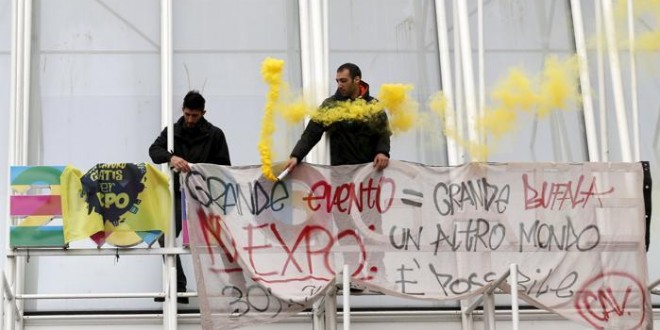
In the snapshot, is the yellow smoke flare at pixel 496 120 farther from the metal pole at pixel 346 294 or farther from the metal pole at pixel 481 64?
the metal pole at pixel 346 294

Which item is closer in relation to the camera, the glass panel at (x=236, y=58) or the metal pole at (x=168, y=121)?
the metal pole at (x=168, y=121)

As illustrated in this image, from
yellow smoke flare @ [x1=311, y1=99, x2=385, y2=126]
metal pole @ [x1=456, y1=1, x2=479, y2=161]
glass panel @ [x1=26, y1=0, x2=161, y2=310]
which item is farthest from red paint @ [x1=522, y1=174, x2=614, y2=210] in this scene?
glass panel @ [x1=26, y1=0, x2=161, y2=310]

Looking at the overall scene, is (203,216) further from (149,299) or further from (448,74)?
(448,74)

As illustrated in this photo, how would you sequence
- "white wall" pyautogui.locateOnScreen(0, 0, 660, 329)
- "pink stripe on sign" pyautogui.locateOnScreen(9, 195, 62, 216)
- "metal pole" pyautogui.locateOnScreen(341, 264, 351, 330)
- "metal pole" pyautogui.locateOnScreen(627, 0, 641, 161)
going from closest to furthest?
"metal pole" pyautogui.locateOnScreen(341, 264, 351, 330) < "pink stripe on sign" pyautogui.locateOnScreen(9, 195, 62, 216) < "metal pole" pyautogui.locateOnScreen(627, 0, 641, 161) < "white wall" pyautogui.locateOnScreen(0, 0, 660, 329)

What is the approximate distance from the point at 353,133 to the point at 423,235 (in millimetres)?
865

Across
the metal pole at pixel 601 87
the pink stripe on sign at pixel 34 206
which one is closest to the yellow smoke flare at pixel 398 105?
the metal pole at pixel 601 87

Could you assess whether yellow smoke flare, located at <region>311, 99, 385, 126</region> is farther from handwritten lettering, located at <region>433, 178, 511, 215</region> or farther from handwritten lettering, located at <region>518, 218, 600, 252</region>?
handwritten lettering, located at <region>518, 218, 600, 252</region>

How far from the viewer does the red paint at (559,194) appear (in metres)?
11.0

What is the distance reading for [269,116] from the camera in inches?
432

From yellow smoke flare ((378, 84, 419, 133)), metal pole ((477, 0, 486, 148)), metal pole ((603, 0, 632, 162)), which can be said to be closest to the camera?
yellow smoke flare ((378, 84, 419, 133))

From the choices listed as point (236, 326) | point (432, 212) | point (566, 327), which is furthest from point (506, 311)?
point (236, 326)

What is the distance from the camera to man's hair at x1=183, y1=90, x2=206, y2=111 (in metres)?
11.0

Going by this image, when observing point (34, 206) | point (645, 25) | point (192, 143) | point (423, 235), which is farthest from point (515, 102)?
point (34, 206)

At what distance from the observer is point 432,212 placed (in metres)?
10.9
